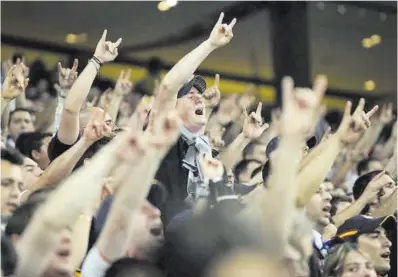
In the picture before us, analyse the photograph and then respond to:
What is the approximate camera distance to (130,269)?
247cm

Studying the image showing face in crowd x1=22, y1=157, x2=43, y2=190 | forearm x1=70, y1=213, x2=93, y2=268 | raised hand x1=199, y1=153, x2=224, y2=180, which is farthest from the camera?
face in crowd x1=22, y1=157, x2=43, y2=190

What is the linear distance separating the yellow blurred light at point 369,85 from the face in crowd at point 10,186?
785 cm

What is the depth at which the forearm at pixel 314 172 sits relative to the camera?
3057 mm

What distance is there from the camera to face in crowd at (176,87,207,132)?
3.67 metres

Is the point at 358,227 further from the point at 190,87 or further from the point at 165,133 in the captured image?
the point at 165,133

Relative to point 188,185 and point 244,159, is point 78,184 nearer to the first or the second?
point 188,185

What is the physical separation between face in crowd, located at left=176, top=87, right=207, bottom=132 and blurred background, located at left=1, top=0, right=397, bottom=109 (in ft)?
13.3

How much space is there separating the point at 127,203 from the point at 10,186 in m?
0.65

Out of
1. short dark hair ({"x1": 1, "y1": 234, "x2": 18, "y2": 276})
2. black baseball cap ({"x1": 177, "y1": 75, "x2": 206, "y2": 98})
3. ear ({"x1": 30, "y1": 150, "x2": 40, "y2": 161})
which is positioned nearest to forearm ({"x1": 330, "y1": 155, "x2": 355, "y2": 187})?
ear ({"x1": 30, "y1": 150, "x2": 40, "y2": 161})

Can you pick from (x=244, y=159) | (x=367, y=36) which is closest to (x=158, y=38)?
(x=367, y=36)

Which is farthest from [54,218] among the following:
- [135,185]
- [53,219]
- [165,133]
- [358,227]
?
[358,227]

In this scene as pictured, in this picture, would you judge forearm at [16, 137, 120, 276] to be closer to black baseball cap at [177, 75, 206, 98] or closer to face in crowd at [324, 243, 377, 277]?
face in crowd at [324, 243, 377, 277]

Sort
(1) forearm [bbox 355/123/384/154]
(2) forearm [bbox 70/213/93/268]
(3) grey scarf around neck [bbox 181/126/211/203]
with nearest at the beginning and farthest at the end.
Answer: (2) forearm [bbox 70/213/93/268] → (3) grey scarf around neck [bbox 181/126/211/203] → (1) forearm [bbox 355/123/384/154]

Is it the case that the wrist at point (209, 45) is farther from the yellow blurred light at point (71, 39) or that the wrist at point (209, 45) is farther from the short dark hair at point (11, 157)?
the yellow blurred light at point (71, 39)
